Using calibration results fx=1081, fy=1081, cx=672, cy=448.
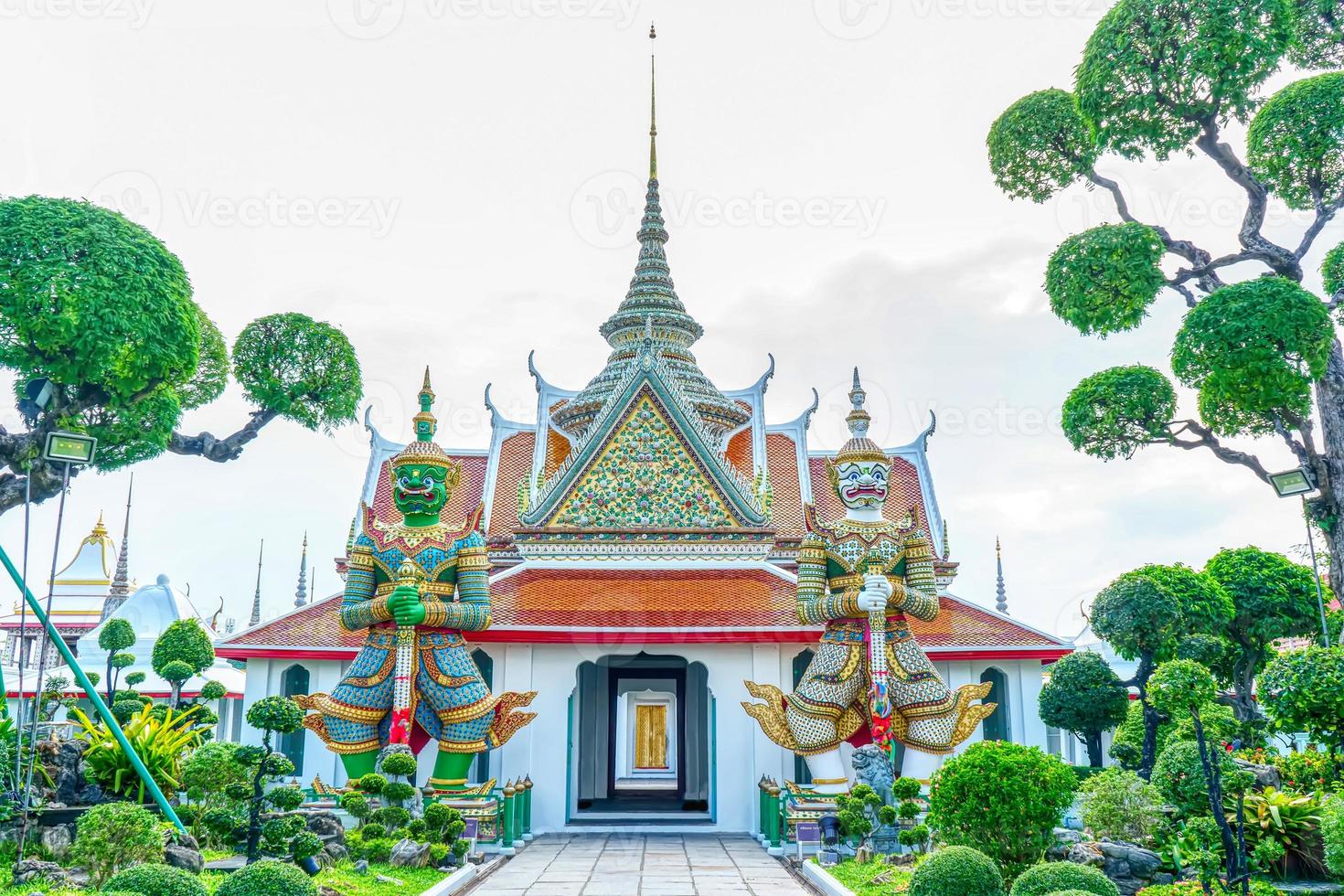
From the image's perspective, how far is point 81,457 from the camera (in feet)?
27.5

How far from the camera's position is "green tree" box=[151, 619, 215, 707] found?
1469cm

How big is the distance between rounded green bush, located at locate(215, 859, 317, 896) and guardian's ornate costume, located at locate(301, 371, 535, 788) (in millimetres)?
4234

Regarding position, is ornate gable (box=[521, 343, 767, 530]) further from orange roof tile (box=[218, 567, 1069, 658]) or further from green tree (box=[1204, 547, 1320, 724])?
green tree (box=[1204, 547, 1320, 724])

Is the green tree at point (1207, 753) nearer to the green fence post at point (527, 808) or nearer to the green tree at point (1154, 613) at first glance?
the green tree at point (1154, 613)

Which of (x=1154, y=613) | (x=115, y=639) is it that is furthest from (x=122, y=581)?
(x=1154, y=613)

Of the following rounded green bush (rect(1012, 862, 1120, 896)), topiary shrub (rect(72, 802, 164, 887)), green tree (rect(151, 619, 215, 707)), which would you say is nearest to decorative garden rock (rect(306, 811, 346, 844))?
topiary shrub (rect(72, 802, 164, 887))

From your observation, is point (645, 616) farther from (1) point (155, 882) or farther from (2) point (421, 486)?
(1) point (155, 882)

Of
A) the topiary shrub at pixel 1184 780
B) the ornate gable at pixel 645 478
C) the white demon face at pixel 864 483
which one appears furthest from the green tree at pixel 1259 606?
the ornate gable at pixel 645 478

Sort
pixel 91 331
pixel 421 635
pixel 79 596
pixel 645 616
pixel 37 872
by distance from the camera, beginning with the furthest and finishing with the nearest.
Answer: pixel 79 596, pixel 645 616, pixel 421 635, pixel 91 331, pixel 37 872

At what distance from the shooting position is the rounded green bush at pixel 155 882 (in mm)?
6133

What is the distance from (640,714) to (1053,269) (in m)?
20.0

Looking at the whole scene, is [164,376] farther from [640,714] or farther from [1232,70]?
[640,714]

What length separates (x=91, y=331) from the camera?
862 centimetres

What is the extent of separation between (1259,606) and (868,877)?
6.62 metres
